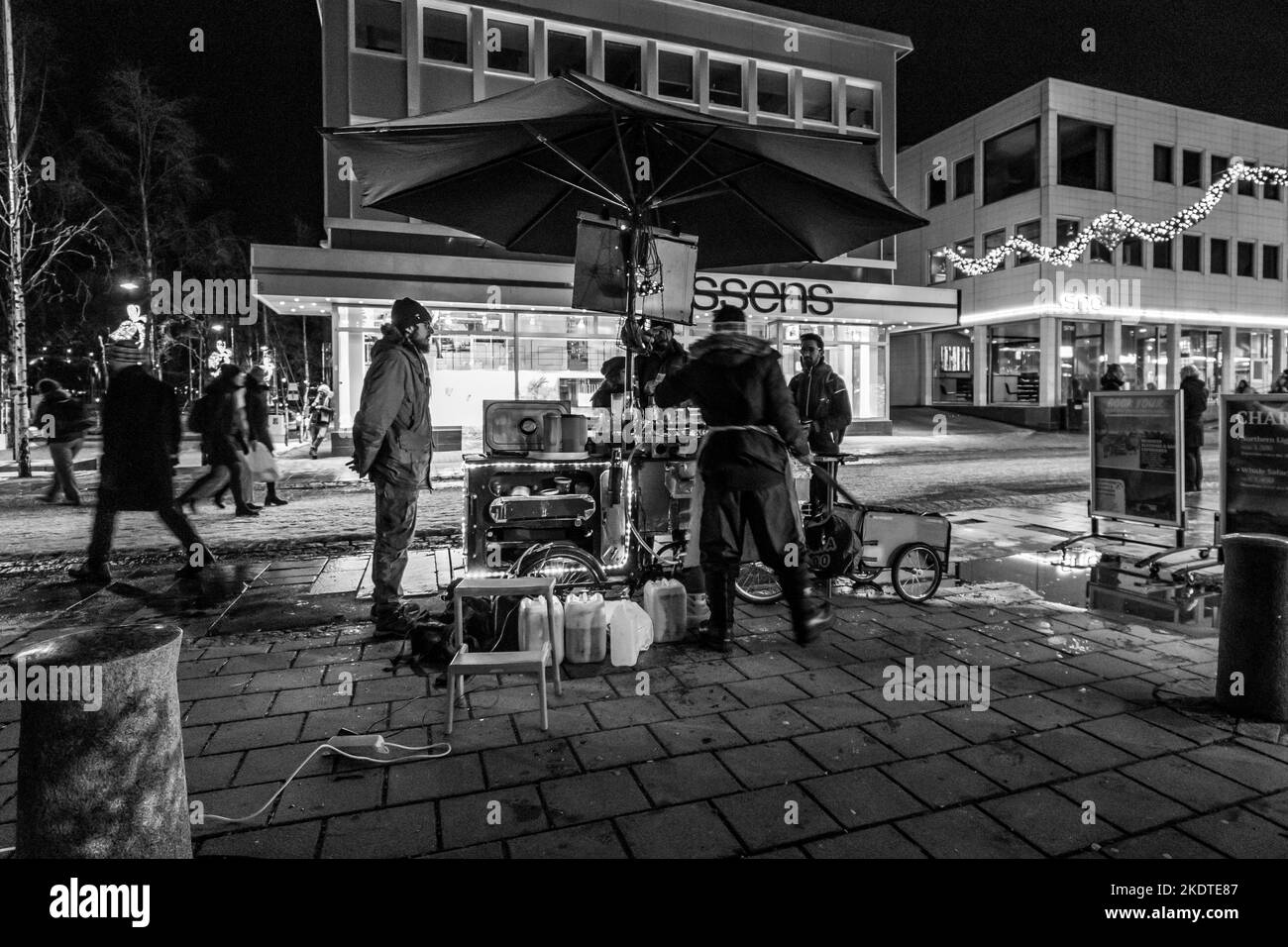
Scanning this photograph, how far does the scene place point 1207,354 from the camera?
112 ft

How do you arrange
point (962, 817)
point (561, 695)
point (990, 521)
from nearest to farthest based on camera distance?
point (962, 817)
point (561, 695)
point (990, 521)

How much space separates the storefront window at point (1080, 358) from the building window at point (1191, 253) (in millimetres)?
5708

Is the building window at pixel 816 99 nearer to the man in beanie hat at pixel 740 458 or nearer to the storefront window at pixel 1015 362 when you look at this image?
the storefront window at pixel 1015 362

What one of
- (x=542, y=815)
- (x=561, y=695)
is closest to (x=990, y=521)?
(x=561, y=695)

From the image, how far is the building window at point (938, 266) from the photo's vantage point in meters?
34.8

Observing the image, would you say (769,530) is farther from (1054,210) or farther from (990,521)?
(1054,210)

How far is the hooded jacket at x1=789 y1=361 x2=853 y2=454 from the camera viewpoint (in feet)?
27.2

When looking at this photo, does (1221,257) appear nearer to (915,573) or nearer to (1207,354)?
(1207,354)

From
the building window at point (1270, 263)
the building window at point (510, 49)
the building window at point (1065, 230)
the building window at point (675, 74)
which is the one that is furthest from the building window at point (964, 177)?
the building window at point (510, 49)

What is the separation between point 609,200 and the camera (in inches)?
235

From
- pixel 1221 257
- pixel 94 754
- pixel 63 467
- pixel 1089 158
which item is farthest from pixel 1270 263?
pixel 94 754

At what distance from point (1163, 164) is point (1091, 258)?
20.0 feet
